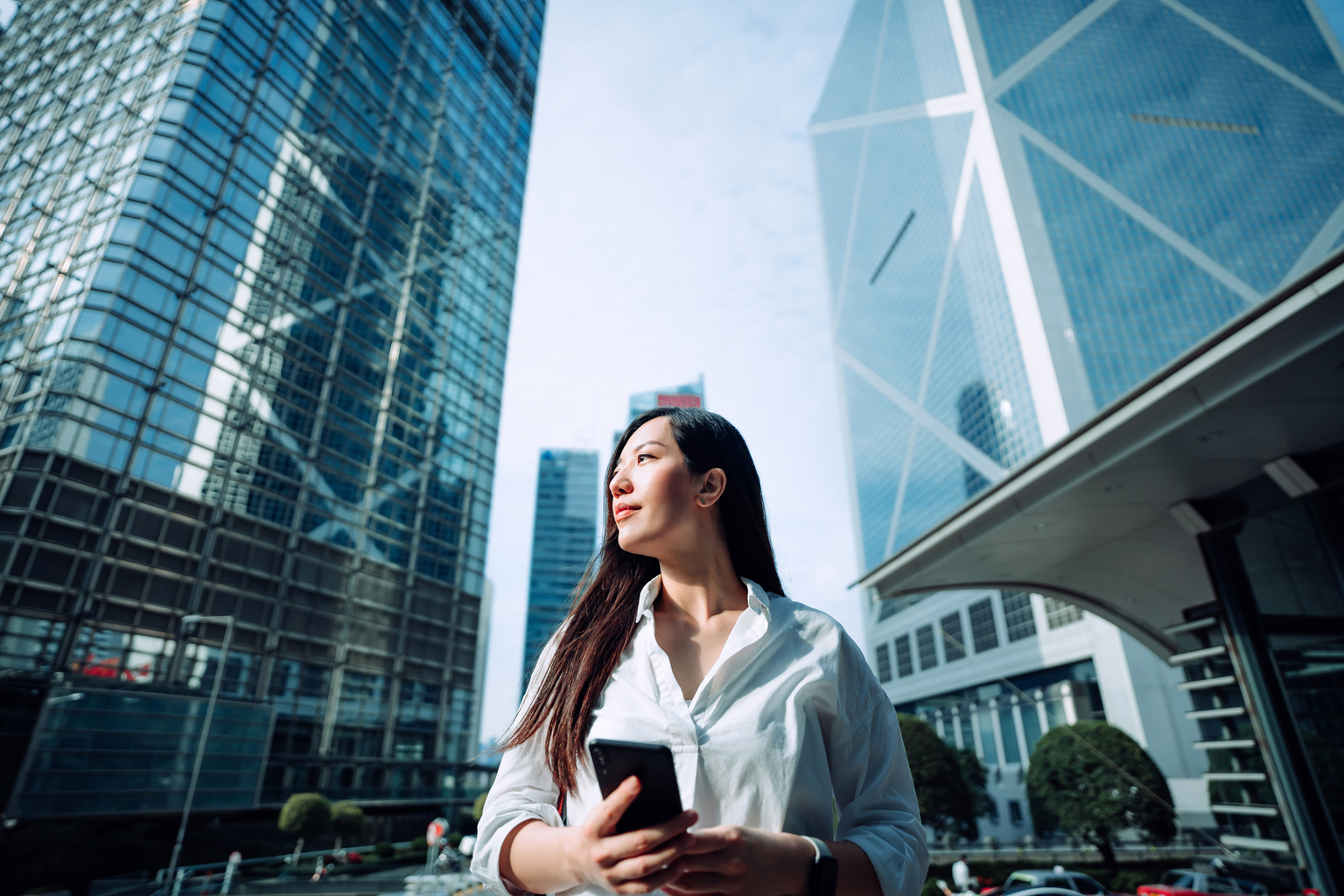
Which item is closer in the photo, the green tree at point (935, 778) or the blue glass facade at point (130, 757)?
the blue glass facade at point (130, 757)

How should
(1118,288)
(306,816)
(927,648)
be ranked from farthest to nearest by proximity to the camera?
(927,648), (1118,288), (306,816)

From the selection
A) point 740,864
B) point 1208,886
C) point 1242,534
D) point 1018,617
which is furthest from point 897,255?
point 740,864

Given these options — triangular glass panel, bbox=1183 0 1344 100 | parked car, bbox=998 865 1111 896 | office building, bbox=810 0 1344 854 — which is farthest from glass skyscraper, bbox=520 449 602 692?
triangular glass panel, bbox=1183 0 1344 100

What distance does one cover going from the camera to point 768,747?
52.7 inches

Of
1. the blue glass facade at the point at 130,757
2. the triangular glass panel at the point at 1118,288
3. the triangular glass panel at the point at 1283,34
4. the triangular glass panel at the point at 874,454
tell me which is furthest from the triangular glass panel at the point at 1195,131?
the blue glass facade at the point at 130,757

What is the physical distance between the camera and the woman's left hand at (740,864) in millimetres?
1072

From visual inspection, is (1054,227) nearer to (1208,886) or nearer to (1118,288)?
(1118,288)

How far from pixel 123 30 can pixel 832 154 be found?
9054 centimetres

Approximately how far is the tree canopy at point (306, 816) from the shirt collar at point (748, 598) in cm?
2777

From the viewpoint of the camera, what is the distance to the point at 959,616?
5597cm

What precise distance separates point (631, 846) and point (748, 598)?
0.82 meters

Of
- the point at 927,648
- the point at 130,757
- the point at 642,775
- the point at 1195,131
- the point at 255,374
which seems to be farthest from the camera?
the point at 1195,131

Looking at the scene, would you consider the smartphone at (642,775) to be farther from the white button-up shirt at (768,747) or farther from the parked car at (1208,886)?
the parked car at (1208,886)

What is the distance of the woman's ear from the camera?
5.91 feet
